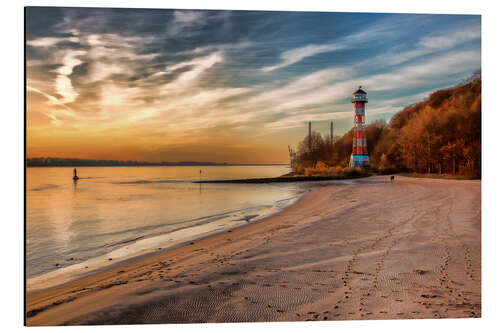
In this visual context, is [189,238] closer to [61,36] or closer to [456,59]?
[61,36]

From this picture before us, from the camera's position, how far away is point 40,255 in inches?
140

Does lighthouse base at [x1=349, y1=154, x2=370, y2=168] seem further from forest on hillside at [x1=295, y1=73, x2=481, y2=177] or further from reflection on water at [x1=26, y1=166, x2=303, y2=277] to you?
reflection on water at [x1=26, y1=166, x2=303, y2=277]

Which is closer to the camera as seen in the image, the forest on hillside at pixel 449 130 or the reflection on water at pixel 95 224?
the reflection on water at pixel 95 224

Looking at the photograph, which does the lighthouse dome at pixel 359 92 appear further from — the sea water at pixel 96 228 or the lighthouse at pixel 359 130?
the sea water at pixel 96 228

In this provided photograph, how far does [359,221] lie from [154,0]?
12.2 feet

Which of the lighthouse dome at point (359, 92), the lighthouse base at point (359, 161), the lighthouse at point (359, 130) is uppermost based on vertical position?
the lighthouse dome at point (359, 92)

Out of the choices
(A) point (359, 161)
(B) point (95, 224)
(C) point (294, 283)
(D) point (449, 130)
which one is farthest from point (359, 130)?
Answer: (A) point (359, 161)

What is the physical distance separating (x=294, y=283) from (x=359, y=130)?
2.45 meters

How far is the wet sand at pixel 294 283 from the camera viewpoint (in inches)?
77.7

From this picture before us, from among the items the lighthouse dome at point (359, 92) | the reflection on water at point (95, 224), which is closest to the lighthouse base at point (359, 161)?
the reflection on water at point (95, 224)

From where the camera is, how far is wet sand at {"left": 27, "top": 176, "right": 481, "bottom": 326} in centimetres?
197
